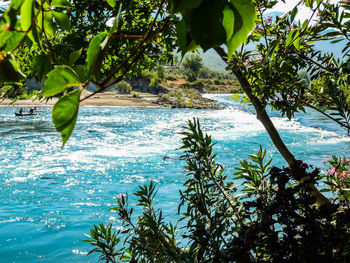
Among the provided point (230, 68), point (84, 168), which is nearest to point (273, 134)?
point (230, 68)

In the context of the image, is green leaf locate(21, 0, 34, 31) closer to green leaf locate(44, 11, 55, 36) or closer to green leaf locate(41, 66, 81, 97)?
green leaf locate(41, 66, 81, 97)

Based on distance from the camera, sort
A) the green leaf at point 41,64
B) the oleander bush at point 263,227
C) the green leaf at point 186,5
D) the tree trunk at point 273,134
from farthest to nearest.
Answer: the tree trunk at point 273,134
the oleander bush at point 263,227
the green leaf at point 41,64
the green leaf at point 186,5

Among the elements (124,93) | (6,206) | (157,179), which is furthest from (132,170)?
(124,93)

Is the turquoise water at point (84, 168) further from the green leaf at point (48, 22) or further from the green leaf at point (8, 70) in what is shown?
the green leaf at point (8, 70)

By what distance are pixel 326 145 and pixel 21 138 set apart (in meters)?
12.0

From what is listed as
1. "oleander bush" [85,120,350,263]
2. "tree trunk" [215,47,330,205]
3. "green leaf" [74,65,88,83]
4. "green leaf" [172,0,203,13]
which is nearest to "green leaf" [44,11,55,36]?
"green leaf" [74,65,88,83]

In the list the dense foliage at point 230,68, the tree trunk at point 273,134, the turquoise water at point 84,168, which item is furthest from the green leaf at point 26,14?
the turquoise water at point 84,168

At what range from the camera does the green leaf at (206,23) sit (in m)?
→ 0.19

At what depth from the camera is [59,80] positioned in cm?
20

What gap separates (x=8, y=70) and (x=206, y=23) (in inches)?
6.5

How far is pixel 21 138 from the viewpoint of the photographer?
10320 millimetres

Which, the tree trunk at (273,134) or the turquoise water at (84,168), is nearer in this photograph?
the tree trunk at (273,134)

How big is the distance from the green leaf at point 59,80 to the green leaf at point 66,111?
1 centimetres

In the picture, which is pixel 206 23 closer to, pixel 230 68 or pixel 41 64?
pixel 41 64
